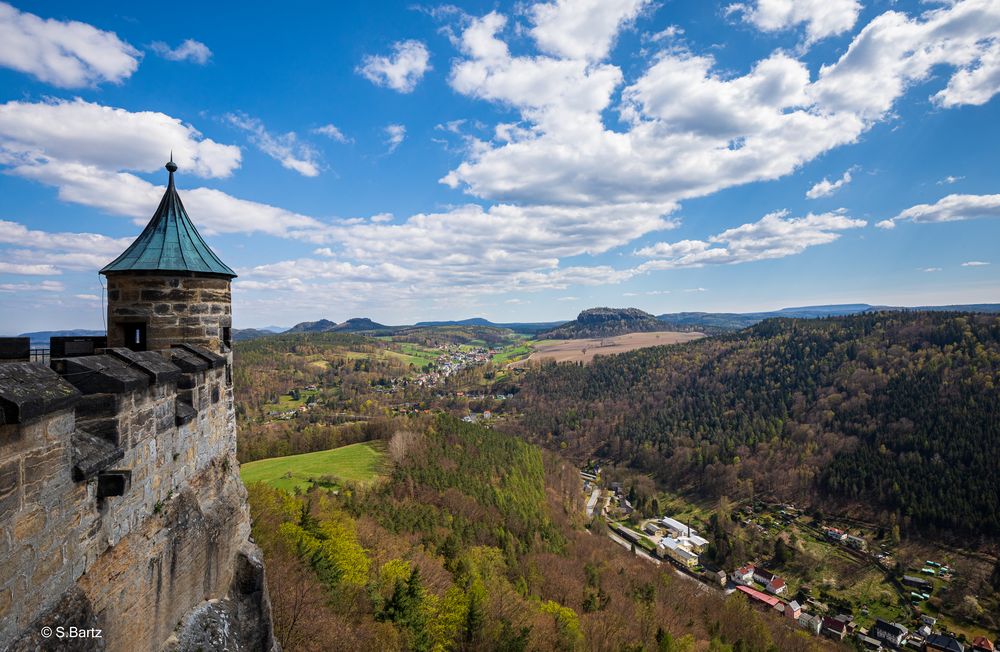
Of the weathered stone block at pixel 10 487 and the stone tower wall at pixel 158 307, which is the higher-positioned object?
the stone tower wall at pixel 158 307

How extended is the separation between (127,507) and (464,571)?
1369 inches

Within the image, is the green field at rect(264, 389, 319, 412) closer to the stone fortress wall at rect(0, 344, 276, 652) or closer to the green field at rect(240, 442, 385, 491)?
the green field at rect(240, 442, 385, 491)

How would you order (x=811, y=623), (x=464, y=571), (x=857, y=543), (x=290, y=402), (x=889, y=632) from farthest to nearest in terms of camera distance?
(x=290, y=402) < (x=857, y=543) < (x=811, y=623) < (x=889, y=632) < (x=464, y=571)

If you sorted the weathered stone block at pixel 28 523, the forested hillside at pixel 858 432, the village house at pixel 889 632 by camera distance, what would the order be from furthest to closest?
the forested hillside at pixel 858 432, the village house at pixel 889 632, the weathered stone block at pixel 28 523

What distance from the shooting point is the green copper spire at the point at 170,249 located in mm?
9922

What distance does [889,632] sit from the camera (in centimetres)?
7338

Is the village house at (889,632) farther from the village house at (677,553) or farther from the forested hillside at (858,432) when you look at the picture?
the forested hillside at (858,432)

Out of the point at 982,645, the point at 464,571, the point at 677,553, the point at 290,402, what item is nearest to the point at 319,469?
the point at 464,571

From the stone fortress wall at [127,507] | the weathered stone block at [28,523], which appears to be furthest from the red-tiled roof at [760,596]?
the weathered stone block at [28,523]

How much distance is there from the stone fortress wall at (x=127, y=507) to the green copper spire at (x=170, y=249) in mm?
1307

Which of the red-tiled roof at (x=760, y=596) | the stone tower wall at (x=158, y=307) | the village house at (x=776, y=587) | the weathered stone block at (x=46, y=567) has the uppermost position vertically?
the stone tower wall at (x=158, y=307)

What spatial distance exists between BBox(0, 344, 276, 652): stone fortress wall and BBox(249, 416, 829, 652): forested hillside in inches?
320

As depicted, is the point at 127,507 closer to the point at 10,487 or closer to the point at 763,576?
the point at 10,487

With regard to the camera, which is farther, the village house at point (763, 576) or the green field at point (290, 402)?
the green field at point (290, 402)
